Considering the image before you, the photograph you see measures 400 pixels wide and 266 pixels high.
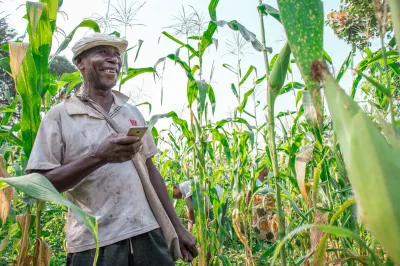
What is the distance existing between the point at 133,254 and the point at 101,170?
0.34 metres

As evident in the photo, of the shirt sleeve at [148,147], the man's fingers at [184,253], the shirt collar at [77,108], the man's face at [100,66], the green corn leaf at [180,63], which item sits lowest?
the man's fingers at [184,253]

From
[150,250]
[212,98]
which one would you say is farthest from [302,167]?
[212,98]

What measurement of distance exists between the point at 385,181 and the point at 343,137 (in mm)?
50

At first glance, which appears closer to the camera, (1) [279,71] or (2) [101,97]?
(1) [279,71]

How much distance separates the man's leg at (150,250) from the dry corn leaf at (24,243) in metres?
0.37

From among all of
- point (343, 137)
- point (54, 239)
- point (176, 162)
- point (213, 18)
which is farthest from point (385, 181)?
point (54, 239)

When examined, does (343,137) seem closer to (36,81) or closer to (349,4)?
(36,81)

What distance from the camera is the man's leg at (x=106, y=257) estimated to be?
1417 mm

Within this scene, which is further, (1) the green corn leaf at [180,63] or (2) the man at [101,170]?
(1) the green corn leaf at [180,63]

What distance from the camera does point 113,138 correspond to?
4.38 feet

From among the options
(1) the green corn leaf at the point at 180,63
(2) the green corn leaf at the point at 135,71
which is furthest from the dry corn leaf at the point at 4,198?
(1) the green corn leaf at the point at 180,63

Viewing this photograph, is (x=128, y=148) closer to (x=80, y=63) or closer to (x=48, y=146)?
Answer: (x=48, y=146)

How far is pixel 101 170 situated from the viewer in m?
1.51

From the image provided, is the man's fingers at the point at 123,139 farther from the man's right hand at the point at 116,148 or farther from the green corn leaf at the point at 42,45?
the green corn leaf at the point at 42,45
